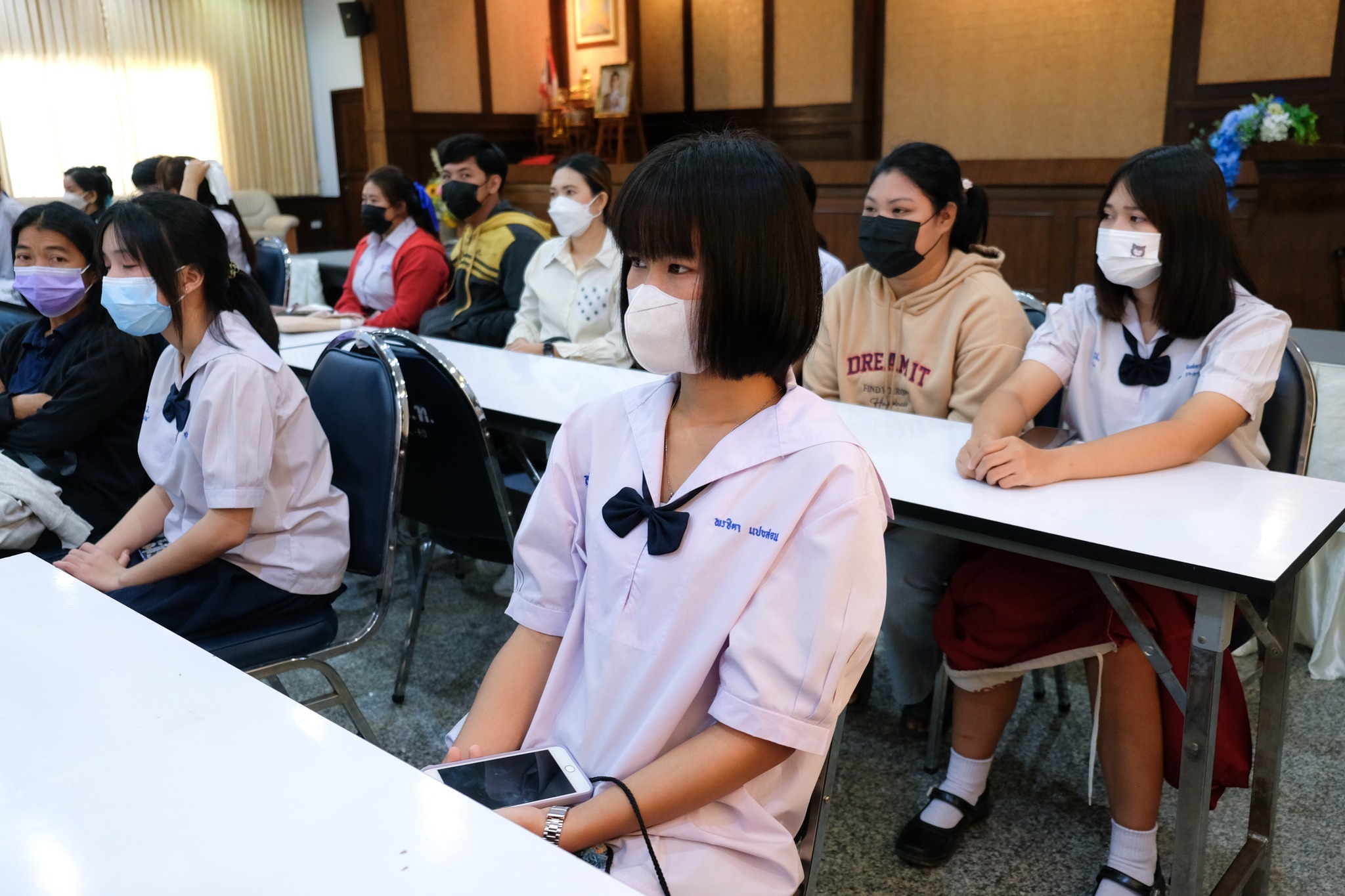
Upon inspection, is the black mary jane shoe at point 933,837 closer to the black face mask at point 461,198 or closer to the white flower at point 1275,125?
the black face mask at point 461,198

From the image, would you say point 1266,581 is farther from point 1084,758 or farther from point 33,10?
point 33,10

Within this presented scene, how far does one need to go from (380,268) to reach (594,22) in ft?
21.6

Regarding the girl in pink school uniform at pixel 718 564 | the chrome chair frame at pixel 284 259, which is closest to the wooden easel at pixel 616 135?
the chrome chair frame at pixel 284 259

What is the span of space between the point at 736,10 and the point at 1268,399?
7.98 metres

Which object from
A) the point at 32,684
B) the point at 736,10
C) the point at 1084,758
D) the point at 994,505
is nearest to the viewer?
Result: the point at 32,684

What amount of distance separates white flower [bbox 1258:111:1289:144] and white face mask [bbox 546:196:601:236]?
323 cm

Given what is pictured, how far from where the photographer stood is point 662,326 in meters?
1.01

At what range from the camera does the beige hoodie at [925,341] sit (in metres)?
2.18

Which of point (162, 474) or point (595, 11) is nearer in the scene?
point (162, 474)

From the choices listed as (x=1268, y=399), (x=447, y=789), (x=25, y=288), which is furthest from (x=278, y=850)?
(x=25, y=288)

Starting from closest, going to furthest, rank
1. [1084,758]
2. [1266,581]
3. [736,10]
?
1. [1266,581]
2. [1084,758]
3. [736,10]

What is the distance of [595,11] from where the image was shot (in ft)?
31.6

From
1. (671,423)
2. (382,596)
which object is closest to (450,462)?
(382,596)

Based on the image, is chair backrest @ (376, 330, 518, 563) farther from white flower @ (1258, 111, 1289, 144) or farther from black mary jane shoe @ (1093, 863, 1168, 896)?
white flower @ (1258, 111, 1289, 144)
